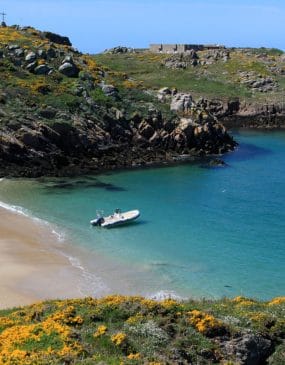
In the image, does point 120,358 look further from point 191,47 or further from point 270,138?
point 191,47

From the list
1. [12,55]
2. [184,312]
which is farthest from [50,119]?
Answer: [184,312]

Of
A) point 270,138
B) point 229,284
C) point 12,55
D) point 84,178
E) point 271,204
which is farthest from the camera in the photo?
point 270,138

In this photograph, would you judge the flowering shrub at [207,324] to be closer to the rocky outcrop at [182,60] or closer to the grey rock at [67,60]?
the grey rock at [67,60]

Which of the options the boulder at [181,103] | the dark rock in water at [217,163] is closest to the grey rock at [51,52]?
the boulder at [181,103]

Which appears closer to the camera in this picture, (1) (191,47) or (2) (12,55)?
(2) (12,55)

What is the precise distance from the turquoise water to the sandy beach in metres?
1.64

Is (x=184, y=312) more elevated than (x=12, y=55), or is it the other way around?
(x=12, y=55)

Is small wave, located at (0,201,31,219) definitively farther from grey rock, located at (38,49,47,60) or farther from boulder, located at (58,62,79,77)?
grey rock, located at (38,49,47,60)

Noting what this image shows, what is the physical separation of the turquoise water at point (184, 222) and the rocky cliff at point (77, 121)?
423 cm

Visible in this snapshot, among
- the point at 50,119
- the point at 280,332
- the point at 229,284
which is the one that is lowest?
the point at 229,284

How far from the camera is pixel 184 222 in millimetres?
40250

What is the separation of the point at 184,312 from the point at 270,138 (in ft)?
223

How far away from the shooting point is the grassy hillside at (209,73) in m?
103

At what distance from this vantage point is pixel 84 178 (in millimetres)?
52562
